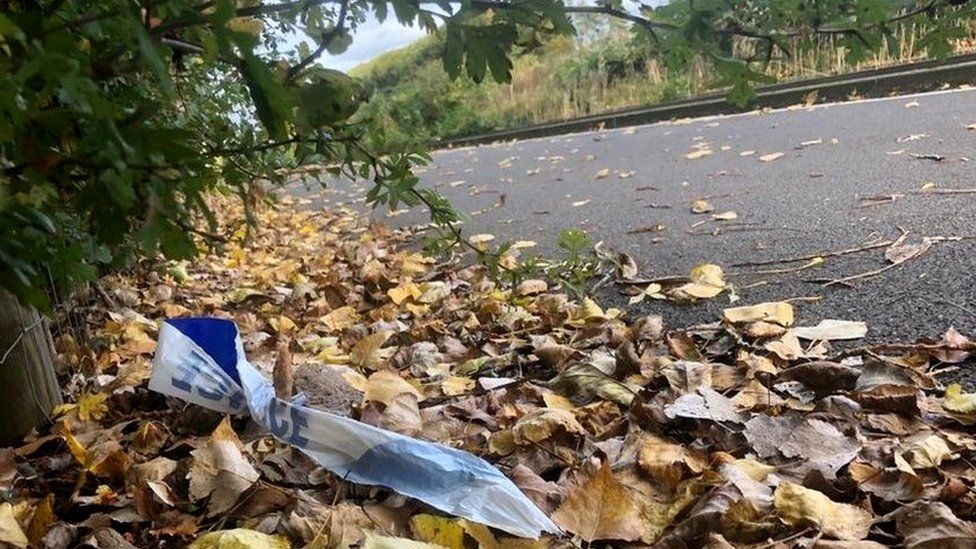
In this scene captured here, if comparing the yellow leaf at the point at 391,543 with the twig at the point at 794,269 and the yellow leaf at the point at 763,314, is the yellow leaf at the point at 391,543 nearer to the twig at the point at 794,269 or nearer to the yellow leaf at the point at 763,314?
the yellow leaf at the point at 763,314

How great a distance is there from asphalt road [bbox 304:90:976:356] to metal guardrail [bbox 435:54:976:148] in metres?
0.56

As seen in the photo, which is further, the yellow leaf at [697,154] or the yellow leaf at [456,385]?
the yellow leaf at [697,154]

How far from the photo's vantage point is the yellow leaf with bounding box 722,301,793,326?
68.4 inches

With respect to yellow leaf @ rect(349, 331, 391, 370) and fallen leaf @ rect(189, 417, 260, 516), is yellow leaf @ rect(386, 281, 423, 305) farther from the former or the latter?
fallen leaf @ rect(189, 417, 260, 516)

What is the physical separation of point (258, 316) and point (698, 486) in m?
1.55

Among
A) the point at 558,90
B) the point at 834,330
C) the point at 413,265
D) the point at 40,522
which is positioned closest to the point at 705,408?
the point at 834,330

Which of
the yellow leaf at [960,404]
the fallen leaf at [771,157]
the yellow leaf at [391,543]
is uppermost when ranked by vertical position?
the yellow leaf at [391,543]

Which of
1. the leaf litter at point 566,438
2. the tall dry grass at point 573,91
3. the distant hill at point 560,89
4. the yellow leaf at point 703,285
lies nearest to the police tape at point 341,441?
the leaf litter at point 566,438

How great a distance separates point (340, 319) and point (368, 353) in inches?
18.7

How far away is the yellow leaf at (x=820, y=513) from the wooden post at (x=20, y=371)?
47.7 inches

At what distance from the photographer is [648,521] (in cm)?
102

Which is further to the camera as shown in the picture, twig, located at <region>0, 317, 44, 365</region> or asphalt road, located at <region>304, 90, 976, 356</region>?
asphalt road, located at <region>304, 90, 976, 356</region>

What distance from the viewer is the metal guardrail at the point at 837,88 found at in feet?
Result: 20.5

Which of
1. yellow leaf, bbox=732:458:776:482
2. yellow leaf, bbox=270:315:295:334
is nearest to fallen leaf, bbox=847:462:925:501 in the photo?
yellow leaf, bbox=732:458:776:482
